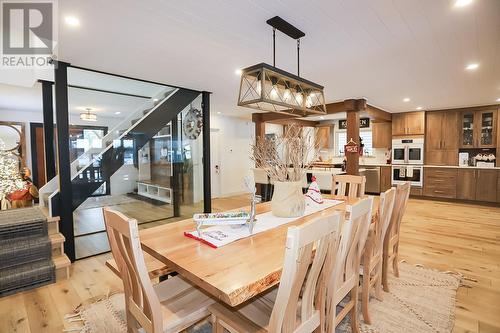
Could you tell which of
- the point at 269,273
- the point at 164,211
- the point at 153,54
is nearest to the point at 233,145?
the point at 164,211

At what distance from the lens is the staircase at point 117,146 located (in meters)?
3.26

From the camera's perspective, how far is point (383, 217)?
2049mm

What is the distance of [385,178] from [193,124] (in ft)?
18.2

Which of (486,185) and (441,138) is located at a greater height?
(441,138)

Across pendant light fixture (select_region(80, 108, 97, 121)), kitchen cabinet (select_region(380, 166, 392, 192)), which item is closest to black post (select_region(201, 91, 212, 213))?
pendant light fixture (select_region(80, 108, 97, 121))

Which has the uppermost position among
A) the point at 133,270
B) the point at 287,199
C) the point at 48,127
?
the point at 48,127

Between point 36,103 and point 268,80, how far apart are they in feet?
18.4

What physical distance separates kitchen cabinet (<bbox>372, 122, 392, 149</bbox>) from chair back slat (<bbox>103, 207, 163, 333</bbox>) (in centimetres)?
754

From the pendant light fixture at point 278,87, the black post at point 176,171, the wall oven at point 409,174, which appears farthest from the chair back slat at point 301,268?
the wall oven at point 409,174

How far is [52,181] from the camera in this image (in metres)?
3.71

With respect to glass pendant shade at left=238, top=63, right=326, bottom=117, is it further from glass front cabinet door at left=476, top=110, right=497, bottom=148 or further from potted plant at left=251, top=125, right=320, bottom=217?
glass front cabinet door at left=476, top=110, right=497, bottom=148

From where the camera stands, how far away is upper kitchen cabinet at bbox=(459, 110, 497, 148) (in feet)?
19.2

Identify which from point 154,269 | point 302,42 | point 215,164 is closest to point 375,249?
point 154,269

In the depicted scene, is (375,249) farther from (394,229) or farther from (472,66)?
(472,66)
